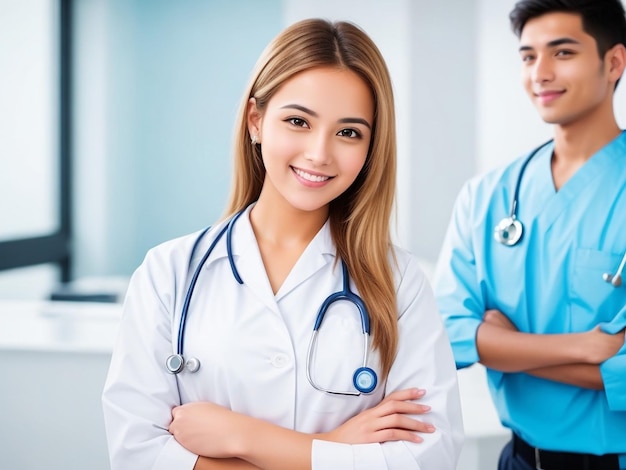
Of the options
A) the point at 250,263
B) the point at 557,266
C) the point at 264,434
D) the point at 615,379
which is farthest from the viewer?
the point at 557,266

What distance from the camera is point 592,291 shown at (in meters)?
1.46

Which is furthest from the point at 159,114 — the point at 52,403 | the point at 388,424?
the point at 388,424

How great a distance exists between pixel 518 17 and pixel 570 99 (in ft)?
0.78

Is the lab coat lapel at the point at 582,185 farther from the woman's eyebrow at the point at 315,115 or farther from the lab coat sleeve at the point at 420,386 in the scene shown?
the woman's eyebrow at the point at 315,115

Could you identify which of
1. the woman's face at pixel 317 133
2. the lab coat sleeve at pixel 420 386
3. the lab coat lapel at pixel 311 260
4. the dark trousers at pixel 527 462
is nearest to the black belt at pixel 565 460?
the dark trousers at pixel 527 462

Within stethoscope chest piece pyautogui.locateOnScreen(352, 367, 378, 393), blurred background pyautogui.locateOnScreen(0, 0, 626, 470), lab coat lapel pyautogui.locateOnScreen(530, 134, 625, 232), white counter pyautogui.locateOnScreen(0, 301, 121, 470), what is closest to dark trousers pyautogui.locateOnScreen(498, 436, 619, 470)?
lab coat lapel pyautogui.locateOnScreen(530, 134, 625, 232)

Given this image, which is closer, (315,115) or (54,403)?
(315,115)

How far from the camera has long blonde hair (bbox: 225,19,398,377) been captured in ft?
3.75

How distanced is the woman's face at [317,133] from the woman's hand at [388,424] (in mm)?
337

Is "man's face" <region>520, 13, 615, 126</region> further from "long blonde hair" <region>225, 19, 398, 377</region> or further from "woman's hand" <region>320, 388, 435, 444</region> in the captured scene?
"woman's hand" <region>320, 388, 435, 444</region>

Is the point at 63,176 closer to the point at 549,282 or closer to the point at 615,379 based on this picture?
the point at 549,282

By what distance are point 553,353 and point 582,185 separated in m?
0.38

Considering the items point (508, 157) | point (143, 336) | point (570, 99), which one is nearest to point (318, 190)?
point (143, 336)

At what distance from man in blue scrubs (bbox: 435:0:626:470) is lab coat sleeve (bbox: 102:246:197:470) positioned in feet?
2.12
